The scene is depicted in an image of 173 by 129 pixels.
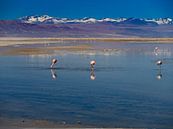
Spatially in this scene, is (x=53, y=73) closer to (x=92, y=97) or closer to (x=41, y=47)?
(x=92, y=97)

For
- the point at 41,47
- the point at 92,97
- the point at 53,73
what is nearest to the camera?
the point at 92,97

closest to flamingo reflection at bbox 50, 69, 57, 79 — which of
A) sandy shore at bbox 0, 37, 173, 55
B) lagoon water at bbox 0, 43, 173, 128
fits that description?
lagoon water at bbox 0, 43, 173, 128

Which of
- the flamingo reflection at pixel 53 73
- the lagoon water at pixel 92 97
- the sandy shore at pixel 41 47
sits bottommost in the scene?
the lagoon water at pixel 92 97

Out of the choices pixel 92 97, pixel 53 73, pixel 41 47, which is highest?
pixel 41 47

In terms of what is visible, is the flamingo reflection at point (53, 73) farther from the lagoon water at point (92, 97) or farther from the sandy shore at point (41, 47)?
the sandy shore at point (41, 47)

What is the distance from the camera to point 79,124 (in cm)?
836

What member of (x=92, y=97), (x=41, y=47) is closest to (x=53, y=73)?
(x=92, y=97)

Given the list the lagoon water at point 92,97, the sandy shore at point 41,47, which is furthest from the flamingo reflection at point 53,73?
the sandy shore at point 41,47

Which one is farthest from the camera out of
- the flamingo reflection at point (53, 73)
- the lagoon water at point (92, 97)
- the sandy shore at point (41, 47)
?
the sandy shore at point (41, 47)

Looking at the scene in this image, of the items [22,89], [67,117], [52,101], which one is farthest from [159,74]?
[67,117]

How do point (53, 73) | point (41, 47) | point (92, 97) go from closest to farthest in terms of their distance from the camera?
point (92, 97) → point (53, 73) → point (41, 47)

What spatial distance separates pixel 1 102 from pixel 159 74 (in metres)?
7.19

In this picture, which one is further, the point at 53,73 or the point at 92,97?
the point at 53,73

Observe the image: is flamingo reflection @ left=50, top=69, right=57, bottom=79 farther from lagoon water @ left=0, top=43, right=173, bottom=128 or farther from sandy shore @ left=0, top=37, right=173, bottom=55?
sandy shore @ left=0, top=37, right=173, bottom=55
